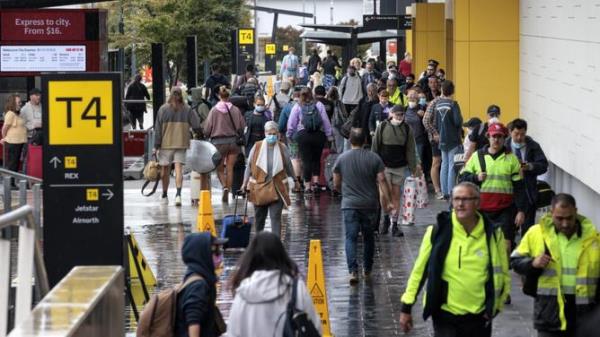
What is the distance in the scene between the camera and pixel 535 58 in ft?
74.3

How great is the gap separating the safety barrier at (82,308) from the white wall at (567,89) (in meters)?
8.29

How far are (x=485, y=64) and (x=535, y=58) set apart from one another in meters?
2.64

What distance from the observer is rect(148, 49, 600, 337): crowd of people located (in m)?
9.01

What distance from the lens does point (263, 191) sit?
16.5m

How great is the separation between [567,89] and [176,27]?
31109 mm

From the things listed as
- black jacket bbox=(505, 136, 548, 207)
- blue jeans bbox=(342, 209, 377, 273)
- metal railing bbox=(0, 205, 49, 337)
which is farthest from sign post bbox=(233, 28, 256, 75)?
metal railing bbox=(0, 205, 49, 337)

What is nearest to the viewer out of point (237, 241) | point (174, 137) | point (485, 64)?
point (237, 241)

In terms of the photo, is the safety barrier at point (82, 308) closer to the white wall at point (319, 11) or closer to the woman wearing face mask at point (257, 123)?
the woman wearing face mask at point (257, 123)

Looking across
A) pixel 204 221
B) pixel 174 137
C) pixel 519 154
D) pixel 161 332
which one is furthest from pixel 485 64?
pixel 161 332

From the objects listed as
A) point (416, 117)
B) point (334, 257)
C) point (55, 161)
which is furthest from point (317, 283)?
point (416, 117)

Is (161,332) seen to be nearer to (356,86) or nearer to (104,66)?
(104,66)

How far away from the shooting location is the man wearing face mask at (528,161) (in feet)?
46.0

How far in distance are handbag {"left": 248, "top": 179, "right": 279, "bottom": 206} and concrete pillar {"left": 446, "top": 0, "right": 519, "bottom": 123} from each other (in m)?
9.35

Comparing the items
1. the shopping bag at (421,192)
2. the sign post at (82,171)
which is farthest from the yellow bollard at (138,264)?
→ the shopping bag at (421,192)
